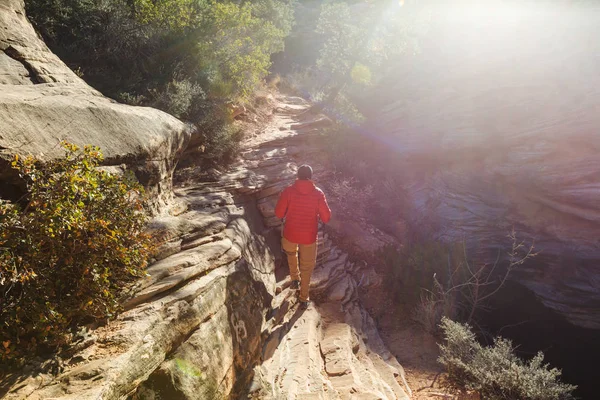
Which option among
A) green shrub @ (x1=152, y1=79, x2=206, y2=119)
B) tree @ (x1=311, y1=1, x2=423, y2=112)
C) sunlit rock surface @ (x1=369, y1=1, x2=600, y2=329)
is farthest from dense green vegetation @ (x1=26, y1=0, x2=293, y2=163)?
sunlit rock surface @ (x1=369, y1=1, x2=600, y2=329)

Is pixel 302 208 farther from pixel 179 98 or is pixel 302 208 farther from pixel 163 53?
pixel 163 53

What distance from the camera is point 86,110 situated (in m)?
4.67

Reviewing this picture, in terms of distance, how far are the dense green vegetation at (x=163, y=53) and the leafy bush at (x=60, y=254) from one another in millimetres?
5007

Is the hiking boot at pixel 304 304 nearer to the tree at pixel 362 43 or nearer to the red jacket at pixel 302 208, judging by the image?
the red jacket at pixel 302 208

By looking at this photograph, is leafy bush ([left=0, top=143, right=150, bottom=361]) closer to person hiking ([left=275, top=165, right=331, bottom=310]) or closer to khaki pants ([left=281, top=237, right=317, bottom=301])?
person hiking ([left=275, top=165, right=331, bottom=310])

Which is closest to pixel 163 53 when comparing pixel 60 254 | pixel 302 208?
pixel 302 208

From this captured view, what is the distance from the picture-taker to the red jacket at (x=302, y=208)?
6.31m

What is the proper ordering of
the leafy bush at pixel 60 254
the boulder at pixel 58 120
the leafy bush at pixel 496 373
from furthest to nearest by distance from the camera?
the leafy bush at pixel 496 373 < the boulder at pixel 58 120 < the leafy bush at pixel 60 254

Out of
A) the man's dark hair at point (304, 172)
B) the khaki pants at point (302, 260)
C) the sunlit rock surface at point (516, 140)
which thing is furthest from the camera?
the sunlit rock surface at point (516, 140)

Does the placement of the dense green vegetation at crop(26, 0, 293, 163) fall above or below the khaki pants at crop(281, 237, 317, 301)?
above

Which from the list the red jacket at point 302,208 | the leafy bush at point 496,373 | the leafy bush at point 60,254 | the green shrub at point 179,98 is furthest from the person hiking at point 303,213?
the green shrub at point 179,98

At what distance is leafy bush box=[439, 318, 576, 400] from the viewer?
5.66 meters

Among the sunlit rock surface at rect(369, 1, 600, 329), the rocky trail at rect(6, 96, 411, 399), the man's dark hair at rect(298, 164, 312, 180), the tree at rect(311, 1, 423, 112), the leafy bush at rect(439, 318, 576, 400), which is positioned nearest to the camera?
the rocky trail at rect(6, 96, 411, 399)

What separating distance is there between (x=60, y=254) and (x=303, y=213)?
3.99 meters
